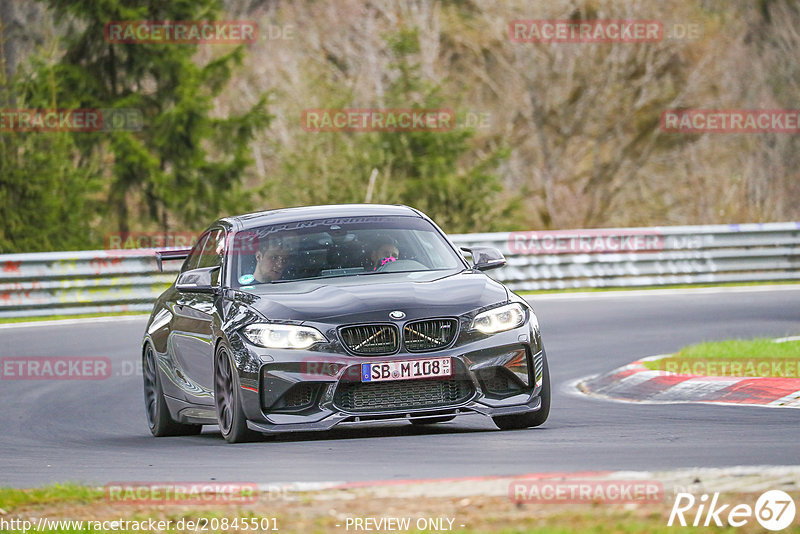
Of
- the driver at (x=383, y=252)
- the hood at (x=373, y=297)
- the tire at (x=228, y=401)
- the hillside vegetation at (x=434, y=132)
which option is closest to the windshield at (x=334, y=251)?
the driver at (x=383, y=252)

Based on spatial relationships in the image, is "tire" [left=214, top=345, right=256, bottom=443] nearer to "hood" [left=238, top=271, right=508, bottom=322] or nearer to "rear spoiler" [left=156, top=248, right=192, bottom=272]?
"hood" [left=238, top=271, right=508, bottom=322]

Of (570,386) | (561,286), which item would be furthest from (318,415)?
(561,286)

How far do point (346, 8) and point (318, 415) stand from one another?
35344 mm

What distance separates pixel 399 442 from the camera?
882 centimetres

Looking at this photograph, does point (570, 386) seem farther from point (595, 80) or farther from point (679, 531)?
point (595, 80)

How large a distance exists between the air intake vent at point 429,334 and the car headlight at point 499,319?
0.16m

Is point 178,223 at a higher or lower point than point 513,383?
lower

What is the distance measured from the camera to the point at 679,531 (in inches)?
215

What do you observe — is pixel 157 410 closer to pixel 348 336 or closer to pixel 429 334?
pixel 348 336

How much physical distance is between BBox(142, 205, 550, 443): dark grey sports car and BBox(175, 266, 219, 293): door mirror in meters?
0.01

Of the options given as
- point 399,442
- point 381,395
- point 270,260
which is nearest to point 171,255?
point 270,260

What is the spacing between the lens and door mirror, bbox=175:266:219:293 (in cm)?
991

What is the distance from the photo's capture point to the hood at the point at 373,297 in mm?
8859

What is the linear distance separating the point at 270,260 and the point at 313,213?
0.68 meters
